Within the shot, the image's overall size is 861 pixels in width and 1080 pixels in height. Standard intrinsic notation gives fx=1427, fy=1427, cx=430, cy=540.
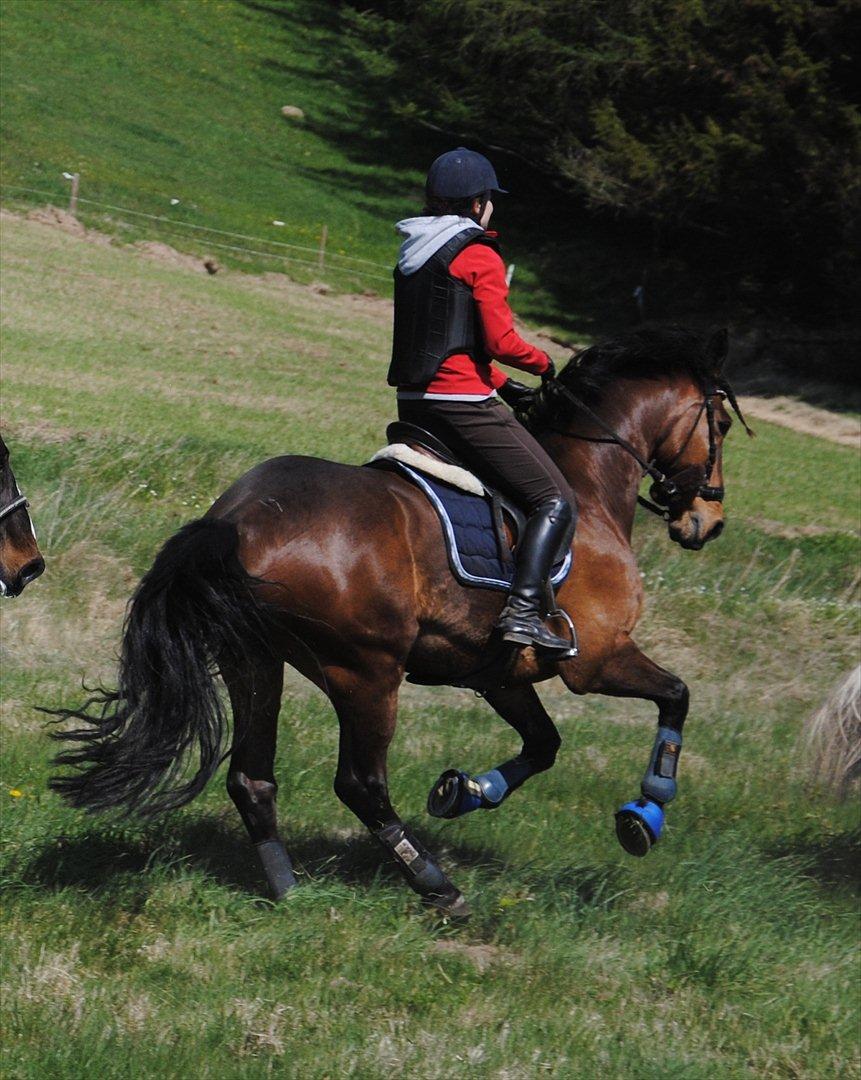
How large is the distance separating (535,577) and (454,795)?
1.09 m

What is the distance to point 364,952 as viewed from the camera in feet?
18.7

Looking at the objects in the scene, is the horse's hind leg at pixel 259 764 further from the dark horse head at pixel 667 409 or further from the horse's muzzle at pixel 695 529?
the horse's muzzle at pixel 695 529

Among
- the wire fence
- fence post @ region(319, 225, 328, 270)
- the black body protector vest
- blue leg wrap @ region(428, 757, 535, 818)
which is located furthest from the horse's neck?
fence post @ region(319, 225, 328, 270)

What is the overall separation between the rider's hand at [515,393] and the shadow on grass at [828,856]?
276cm

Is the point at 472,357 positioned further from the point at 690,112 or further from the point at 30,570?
the point at 690,112

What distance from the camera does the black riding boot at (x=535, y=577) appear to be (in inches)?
251

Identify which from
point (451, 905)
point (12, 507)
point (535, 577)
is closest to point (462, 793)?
point (451, 905)

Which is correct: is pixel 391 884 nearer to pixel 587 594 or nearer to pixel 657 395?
pixel 587 594

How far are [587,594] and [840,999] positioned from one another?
6.90 feet

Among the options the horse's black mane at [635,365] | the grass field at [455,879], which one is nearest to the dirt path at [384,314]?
the grass field at [455,879]

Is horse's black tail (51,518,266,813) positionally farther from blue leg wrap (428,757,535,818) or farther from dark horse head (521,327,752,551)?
dark horse head (521,327,752,551)

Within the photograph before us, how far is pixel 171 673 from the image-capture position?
5848 mm

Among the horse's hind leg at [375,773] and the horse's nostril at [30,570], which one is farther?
the horse's hind leg at [375,773]

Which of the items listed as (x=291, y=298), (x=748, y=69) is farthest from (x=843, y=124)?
(x=291, y=298)
